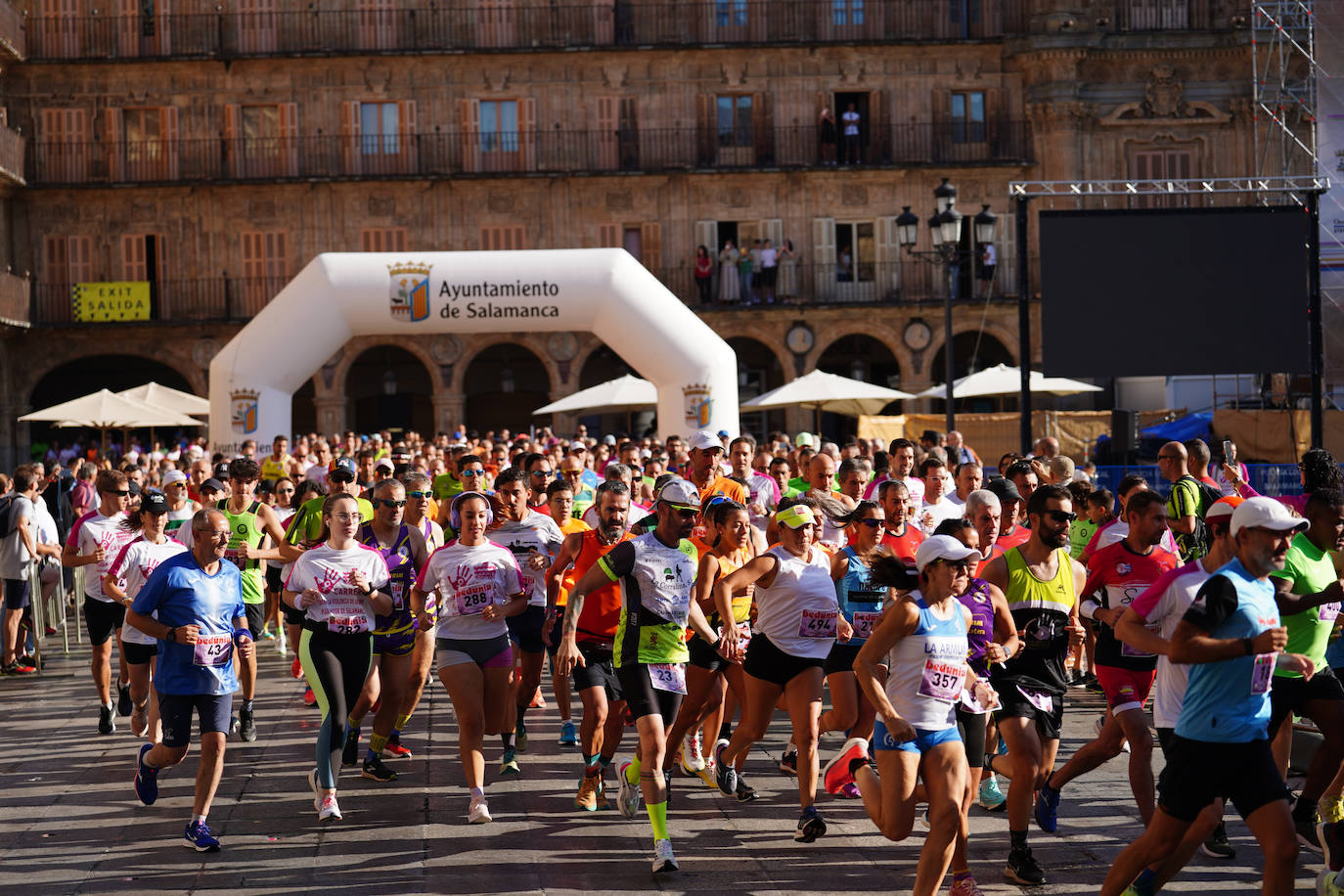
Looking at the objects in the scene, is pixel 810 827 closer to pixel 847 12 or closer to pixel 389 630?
pixel 389 630

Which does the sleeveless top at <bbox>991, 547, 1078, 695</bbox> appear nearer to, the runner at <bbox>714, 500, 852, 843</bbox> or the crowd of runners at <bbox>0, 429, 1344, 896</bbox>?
the crowd of runners at <bbox>0, 429, 1344, 896</bbox>

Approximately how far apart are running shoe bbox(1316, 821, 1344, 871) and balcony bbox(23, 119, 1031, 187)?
2840 centimetres

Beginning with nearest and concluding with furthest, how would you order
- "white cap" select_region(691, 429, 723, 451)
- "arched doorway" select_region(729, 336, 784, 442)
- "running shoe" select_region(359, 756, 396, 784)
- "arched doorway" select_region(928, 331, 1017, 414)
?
"running shoe" select_region(359, 756, 396, 784)
"white cap" select_region(691, 429, 723, 451)
"arched doorway" select_region(928, 331, 1017, 414)
"arched doorway" select_region(729, 336, 784, 442)

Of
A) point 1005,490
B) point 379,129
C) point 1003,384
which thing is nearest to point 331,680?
point 1005,490

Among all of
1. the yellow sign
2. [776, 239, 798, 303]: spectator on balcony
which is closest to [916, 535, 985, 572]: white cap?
[776, 239, 798, 303]: spectator on balcony

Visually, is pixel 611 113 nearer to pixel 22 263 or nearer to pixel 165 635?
pixel 22 263

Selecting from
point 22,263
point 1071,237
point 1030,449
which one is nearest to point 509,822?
point 1030,449

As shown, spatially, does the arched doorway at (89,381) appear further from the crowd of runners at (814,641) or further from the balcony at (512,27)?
the crowd of runners at (814,641)

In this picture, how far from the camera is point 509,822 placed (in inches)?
310

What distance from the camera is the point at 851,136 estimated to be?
34469 millimetres

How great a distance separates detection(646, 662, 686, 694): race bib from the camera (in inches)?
288

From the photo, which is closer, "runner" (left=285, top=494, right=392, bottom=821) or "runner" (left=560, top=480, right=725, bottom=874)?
"runner" (left=560, top=480, right=725, bottom=874)

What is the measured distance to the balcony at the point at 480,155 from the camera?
34.0 m

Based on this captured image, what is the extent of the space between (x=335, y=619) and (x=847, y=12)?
29.7 metres
